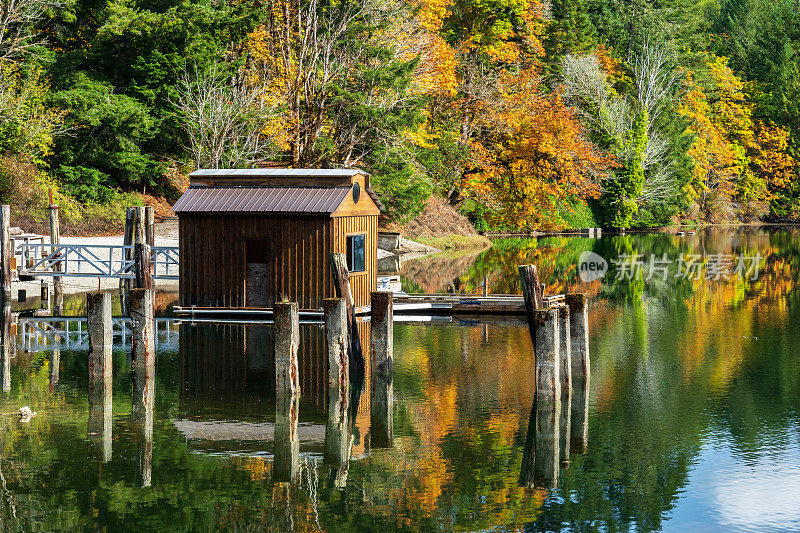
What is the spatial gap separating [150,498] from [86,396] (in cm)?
683

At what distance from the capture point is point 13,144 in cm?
4856

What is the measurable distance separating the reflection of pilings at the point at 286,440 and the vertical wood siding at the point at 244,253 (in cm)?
778

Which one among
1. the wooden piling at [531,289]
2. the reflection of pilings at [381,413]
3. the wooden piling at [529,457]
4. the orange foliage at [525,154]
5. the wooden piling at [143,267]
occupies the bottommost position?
the wooden piling at [529,457]

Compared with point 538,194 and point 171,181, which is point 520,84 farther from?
point 171,181

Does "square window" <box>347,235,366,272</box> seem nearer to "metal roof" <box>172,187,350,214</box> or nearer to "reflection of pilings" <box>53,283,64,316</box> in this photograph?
"metal roof" <box>172,187,350,214</box>

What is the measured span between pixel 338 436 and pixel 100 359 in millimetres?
5888

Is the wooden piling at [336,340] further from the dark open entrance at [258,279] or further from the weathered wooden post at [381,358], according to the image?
the dark open entrance at [258,279]

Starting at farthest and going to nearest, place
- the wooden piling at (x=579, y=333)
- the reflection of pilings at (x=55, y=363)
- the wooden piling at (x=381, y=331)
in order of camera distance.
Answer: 1. the reflection of pilings at (x=55, y=363)
2. the wooden piling at (x=579, y=333)
3. the wooden piling at (x=381, y=331)

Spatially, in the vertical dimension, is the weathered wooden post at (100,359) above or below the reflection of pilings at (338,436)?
above

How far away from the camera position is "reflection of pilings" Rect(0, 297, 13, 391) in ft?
74.9

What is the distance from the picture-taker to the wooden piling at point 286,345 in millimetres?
19859

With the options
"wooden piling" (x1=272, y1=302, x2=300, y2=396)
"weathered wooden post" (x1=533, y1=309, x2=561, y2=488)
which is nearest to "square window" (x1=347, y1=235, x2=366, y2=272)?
"wooden piling" (x1=272, y1=302, x2=300, y2=396)

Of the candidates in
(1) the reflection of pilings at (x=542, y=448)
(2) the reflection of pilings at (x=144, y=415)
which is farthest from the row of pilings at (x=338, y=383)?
(1) the reflection of pilings at (x=542, y=448)

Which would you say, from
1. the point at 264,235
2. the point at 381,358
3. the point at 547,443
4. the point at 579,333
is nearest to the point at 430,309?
the point at 264,235
